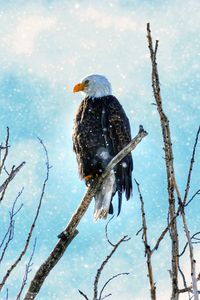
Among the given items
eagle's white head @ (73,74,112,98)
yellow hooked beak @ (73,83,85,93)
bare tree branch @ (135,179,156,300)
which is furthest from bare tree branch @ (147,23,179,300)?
yellow hooked beak @ (73,83,85,93)

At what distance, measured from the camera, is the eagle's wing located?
6.27 meters

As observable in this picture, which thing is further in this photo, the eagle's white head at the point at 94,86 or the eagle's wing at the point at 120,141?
the eagle's white head at the point at 94,86

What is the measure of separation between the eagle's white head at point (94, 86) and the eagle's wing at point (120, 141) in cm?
72

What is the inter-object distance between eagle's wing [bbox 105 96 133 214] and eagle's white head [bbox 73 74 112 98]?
0.72m

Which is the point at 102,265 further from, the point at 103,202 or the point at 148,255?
the point at 103,202

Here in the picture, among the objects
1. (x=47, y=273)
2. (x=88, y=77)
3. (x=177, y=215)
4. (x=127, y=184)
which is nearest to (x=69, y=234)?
(x=47, y=273)

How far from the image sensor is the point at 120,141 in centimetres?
626

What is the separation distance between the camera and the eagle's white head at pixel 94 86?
7223 mm

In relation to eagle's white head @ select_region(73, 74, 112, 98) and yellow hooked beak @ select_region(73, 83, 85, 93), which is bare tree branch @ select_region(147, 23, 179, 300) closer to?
eagle's white head @ select_region(73, 74, 112, 98)

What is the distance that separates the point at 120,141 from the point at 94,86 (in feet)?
4.86

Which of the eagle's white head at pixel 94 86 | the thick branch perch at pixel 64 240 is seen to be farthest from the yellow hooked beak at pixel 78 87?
the thick branch perch at pixel 64 240

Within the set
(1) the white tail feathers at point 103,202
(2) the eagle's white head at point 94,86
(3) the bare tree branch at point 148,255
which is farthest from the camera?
(2) the eagle's white head at point 94,86

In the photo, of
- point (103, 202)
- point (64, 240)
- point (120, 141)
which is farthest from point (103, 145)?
point (64, 240)

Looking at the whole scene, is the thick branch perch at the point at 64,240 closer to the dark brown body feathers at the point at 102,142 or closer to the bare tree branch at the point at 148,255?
the bare tree branch at the point at 148,255
